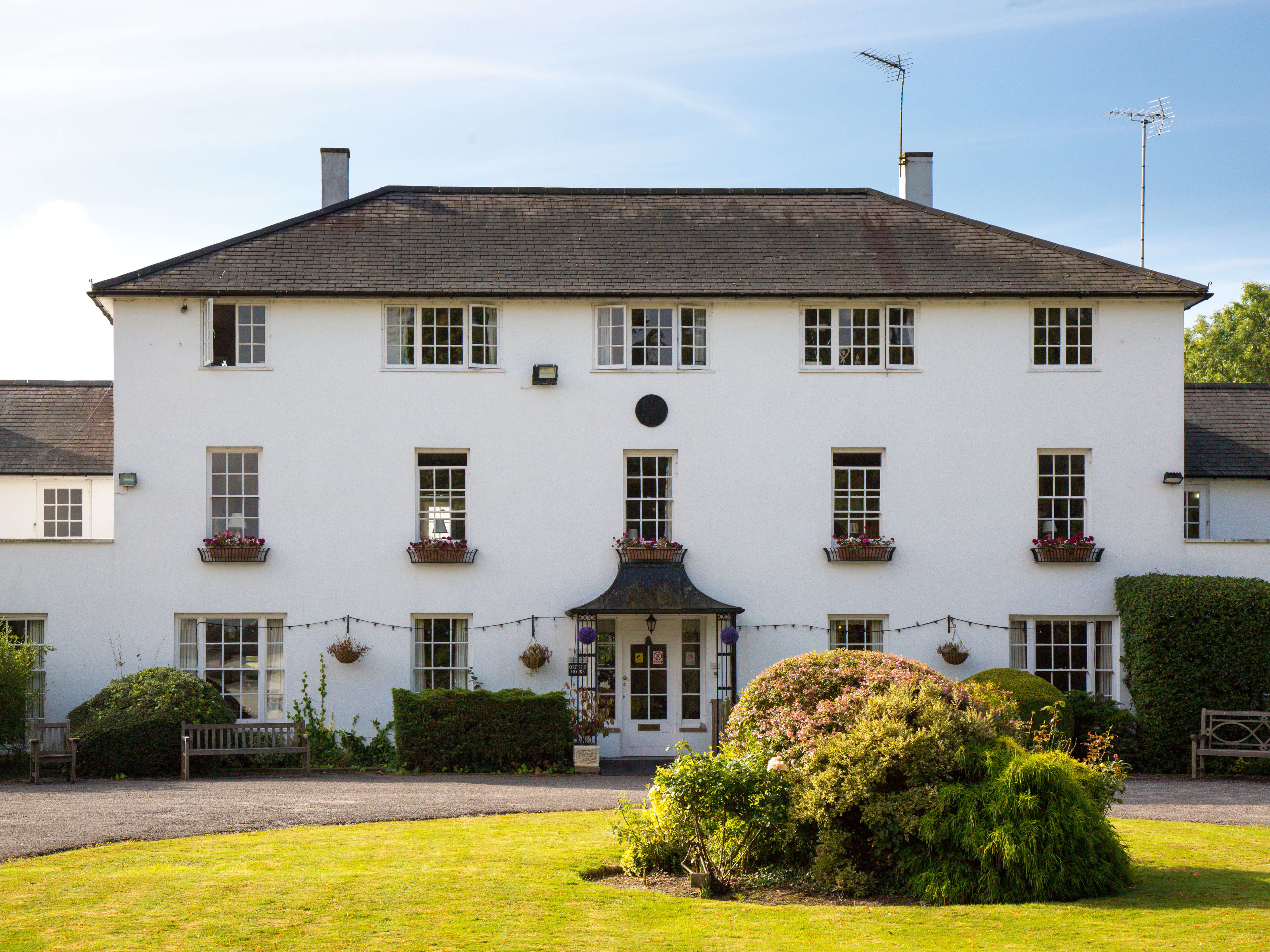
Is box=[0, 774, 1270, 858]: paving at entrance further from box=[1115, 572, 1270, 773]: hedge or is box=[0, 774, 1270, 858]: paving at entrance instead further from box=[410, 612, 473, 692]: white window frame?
box=[410, 612, 473, 692]: white window frame

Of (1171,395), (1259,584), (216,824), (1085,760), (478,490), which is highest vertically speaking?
(1171,395)

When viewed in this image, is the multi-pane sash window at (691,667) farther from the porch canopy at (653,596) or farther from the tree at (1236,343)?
the tree at (1236,343)

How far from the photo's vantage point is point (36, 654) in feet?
63.2

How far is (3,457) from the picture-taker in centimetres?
2302

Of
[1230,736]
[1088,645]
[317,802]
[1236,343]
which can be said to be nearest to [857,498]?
[1088,645]

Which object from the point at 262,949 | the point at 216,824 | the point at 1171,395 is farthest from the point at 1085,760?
the point at 1171,395

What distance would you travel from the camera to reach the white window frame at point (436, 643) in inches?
789

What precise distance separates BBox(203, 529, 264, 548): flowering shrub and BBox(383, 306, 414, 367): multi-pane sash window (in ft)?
12.2

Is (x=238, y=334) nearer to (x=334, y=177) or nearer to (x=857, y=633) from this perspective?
(x=334, y=177)

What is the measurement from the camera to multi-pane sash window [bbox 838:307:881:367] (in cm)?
2080

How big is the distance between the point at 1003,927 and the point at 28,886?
24.6 ft

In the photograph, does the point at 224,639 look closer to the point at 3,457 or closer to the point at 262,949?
the point at 3,457

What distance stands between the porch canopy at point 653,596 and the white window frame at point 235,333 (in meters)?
6.63

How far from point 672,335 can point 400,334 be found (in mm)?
4582
